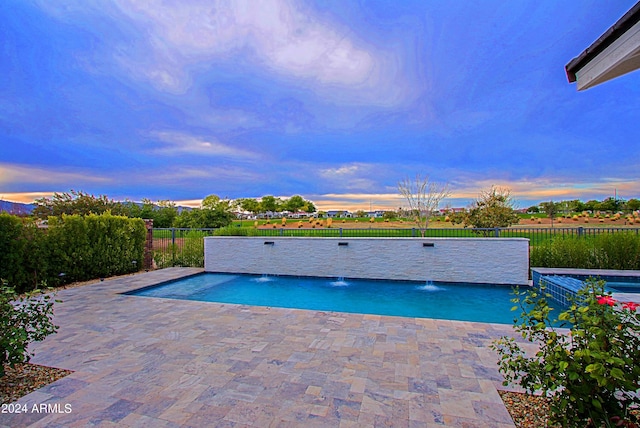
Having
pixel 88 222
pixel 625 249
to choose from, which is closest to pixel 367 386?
pixel 625 249

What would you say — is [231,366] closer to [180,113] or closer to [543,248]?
[543,248]

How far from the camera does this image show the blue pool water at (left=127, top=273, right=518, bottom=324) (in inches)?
247

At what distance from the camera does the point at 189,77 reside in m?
9.62

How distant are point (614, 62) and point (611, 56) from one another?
3.5 inches

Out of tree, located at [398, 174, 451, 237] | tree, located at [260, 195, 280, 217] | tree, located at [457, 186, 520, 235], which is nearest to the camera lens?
tree, located at [457, 186, 520, 235]

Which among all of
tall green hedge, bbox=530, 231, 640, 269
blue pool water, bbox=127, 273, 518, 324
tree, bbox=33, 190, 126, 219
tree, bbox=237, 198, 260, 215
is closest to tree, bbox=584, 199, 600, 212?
tall green hedge, bbox=530, 231, 640, 269

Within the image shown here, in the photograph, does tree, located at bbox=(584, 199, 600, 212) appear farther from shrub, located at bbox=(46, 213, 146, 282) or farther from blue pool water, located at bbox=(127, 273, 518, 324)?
shrub, located at bbox=(46, 213, 146, 282)

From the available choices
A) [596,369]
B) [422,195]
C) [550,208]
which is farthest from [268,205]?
[596,369]

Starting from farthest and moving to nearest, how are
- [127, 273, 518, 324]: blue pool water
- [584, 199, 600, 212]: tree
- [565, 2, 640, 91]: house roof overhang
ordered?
1. [584, 199, 600, 212]: tree
2. [127, 273, 518, 324]: blue pool water
3. [565, 2, 640, 91]: house roof overhang

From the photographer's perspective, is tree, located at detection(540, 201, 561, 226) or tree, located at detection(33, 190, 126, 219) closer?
tree, located at detection(33, 190, 126, 219)

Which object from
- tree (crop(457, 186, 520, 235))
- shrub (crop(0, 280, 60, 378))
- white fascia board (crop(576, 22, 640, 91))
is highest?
white fascia board (crop(576, 22, 640, 91))

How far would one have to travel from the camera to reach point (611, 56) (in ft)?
8.54

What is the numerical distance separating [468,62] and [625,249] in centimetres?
699

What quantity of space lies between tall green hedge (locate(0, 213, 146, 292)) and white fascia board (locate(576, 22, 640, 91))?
35.6ft
